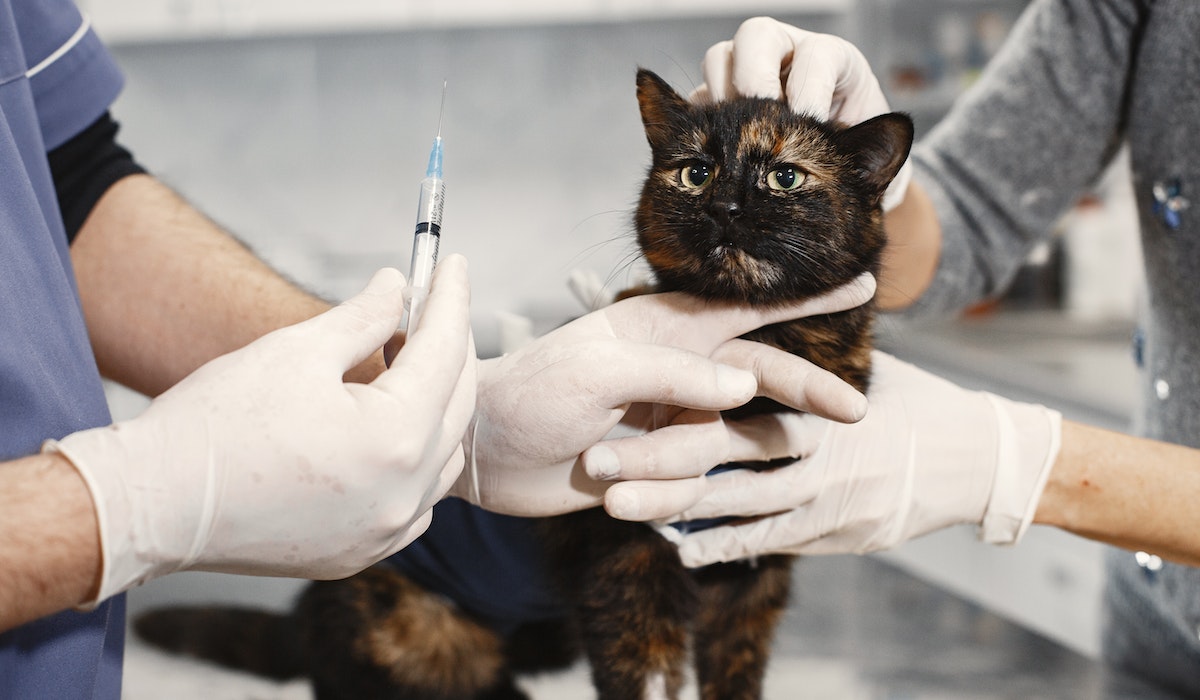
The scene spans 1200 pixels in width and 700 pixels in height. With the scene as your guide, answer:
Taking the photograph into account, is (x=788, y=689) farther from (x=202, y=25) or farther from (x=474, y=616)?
(x=202, y=25)

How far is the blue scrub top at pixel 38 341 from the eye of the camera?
0.67 metres

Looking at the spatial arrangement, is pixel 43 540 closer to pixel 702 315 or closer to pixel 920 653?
pixel 702 315

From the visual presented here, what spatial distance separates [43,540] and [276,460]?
146 millimetres

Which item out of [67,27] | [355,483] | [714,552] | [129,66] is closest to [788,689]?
[714,552]

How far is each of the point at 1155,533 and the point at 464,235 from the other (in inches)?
112

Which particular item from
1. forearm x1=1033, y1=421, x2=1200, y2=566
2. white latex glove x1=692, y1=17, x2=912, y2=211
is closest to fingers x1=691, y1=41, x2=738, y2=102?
white latex glove x1=692, y1=17, x2=912, y2=211

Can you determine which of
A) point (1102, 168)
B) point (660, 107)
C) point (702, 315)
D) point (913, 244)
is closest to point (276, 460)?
point (702, 315)

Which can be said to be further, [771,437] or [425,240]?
[771,437]

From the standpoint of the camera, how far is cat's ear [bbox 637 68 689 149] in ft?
3.13

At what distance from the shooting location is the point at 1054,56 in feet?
4.50

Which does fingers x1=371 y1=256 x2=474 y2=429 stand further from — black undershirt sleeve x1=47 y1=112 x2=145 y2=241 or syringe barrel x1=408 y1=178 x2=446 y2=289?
black undershirt sleeve x1=47 y1=112 x2=145 y2=241

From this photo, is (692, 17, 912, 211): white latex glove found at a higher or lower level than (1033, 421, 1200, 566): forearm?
higher

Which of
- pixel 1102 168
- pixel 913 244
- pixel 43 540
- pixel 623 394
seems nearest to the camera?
pixel 43 540

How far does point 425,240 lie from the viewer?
822mm
